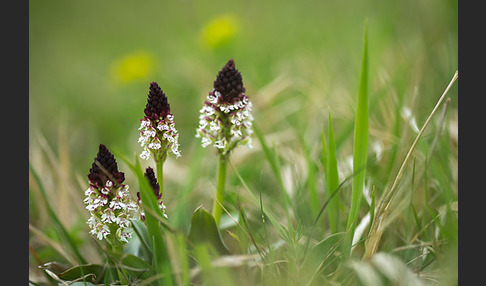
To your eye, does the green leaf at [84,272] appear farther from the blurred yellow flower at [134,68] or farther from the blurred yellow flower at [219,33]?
the blurred yellow flower at [134,68]

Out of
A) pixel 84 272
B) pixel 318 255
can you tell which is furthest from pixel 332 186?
pixel 84 272

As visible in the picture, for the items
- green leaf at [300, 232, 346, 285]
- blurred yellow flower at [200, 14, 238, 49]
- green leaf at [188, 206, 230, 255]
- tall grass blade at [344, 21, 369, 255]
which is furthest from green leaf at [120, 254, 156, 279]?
blurred yellow flower at [200, 14, 238, 49]

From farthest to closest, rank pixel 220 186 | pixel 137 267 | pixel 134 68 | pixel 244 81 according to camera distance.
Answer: pixel 134 68 < pixel 244 81 < pixel 220 186 < pixel 137 267

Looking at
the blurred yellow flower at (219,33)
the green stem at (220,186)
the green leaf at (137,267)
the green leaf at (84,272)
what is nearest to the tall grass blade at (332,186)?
the green stem at (220,186)

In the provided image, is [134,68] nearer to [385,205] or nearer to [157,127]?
[157,127]

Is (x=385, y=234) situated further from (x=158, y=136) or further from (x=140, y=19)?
(x=140, y=19)

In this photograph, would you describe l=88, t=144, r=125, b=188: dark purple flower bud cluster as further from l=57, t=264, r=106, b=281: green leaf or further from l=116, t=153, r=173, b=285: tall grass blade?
l=57, t=264, r=106, b=281: green leaf
